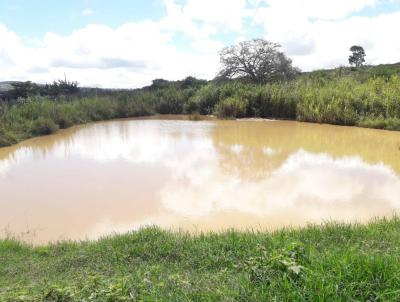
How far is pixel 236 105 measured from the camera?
15.6 meters

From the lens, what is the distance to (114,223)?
191 inches

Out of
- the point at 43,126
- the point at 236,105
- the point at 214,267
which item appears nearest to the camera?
the point at 214,267

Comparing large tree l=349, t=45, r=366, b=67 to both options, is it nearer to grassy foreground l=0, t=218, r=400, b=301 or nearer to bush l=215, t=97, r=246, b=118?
bush l=215, t=97, r=246, b=118

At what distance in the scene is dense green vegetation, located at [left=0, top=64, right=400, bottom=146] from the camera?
12245mm

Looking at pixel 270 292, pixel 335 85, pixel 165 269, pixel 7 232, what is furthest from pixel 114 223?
pixel 335 85

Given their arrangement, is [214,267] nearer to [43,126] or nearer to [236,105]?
[43,126]

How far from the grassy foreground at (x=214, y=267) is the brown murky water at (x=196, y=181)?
3.21 feet

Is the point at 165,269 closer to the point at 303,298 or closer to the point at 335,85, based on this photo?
the point at 303,298

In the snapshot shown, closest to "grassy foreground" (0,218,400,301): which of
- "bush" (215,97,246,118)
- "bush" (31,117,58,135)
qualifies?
"bush" (31,117,58,135)

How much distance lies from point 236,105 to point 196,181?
9.46 m

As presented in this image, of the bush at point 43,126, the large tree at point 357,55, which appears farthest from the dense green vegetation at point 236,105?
the large tree at point 357,55

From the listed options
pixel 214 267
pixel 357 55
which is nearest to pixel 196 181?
pixel 214 267

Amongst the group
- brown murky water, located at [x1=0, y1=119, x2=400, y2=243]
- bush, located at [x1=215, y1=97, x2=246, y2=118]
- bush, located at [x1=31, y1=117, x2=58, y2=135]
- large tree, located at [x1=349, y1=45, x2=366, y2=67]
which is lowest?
brown murky water, located at [x1=0, y1=119, x2=400, y2=243]

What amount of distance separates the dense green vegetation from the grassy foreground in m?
8.32
